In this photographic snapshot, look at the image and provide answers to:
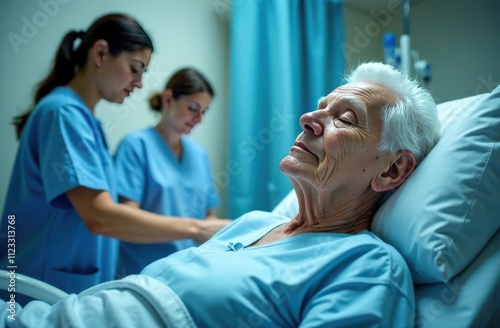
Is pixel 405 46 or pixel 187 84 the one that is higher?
pixel 405 46

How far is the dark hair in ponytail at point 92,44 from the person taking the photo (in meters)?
1.24

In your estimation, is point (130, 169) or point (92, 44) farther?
point (130, 169)

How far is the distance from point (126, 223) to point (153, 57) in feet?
3.30

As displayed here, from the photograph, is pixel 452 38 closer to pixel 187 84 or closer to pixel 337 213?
pixel 187 84

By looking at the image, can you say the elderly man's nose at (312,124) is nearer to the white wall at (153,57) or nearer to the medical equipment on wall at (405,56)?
the medical equipment on wall at (405,56)

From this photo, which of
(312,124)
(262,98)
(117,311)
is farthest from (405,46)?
(117,311)

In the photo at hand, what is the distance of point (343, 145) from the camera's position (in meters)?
0.89

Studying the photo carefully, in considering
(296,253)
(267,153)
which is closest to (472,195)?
(296,253)

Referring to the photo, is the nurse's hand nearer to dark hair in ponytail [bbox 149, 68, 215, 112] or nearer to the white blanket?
the white blanket

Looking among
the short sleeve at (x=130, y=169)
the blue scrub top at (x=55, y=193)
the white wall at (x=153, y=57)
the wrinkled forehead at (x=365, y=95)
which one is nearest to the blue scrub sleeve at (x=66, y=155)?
the blue scrub top at (x=55, y=193)

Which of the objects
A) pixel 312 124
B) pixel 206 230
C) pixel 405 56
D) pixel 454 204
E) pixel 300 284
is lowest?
pixel 206 230

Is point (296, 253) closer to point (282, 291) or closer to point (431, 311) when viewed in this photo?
point (282, 291)

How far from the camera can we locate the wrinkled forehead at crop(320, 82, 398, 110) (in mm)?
930

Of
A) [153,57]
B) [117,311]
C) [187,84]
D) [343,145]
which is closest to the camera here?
[117,311]
